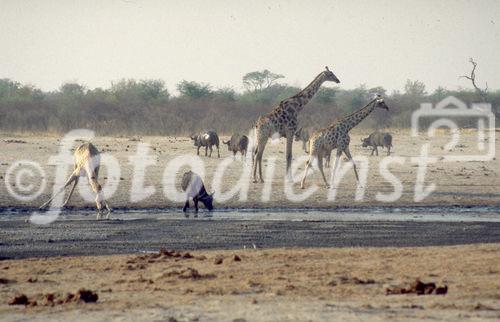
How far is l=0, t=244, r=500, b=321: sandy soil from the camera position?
329 inches

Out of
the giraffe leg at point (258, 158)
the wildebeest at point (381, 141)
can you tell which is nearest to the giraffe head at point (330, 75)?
the giraffe leg at point (258, 158)

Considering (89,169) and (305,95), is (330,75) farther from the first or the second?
(89,169)

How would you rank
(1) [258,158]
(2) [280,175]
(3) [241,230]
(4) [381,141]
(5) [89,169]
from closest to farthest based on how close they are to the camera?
(3) [241,230] < (5) [89,169] < (1) [258,158] < (2) [280,175] < (4) [381,141]

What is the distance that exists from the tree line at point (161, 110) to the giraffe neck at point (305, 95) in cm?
1734

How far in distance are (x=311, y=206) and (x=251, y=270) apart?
8739 millimetres

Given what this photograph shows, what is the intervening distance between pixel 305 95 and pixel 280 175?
2.08m

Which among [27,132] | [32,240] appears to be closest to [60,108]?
[27,132]

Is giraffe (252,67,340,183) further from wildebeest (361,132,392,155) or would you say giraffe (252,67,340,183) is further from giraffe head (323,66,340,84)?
wildebeest (361,132,392,155)

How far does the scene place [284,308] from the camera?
8.45 metres

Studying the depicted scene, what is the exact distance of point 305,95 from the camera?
2481 centimetres

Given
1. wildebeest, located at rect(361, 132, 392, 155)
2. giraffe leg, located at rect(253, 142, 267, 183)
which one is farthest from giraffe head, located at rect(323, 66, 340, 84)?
wildebeest, located at rect(361, 132, 392, 155)

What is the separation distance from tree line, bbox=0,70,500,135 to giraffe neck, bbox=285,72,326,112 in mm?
17342

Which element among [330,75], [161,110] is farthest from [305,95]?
[161,110]

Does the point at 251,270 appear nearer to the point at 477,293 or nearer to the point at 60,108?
the point at 477,293
